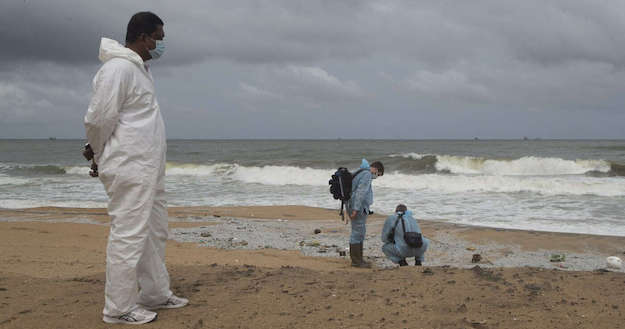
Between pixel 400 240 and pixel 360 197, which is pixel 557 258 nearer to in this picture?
pixel 400 240

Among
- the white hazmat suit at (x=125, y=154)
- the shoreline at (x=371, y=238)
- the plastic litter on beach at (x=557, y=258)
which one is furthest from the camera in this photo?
the shoreline at (x=371, y=238)

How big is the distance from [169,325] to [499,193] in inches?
630

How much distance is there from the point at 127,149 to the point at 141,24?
839 mm

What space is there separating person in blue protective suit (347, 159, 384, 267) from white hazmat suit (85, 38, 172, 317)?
13.0 feet

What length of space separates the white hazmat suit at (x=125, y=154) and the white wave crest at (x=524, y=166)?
2669 cm

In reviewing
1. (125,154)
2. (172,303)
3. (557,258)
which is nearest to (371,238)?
(557,258)

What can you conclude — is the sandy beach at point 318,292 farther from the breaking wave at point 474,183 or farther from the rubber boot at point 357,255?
the breaking wave at point 474,183

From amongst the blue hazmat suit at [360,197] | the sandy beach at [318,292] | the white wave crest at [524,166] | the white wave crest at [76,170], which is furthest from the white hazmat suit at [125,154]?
the white wave crest at [76,170]

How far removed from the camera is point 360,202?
21.5 feet

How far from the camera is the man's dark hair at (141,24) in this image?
3010 mm

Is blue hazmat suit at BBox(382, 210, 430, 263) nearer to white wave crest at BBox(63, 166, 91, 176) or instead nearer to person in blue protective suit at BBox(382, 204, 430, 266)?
person in blue protective suit at BBox(382, 204, 430, 266)

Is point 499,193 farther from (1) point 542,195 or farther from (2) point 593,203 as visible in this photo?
(2) point 593,203

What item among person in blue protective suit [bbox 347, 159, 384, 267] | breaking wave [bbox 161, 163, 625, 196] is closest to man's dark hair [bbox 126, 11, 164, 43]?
person in blue protective suit [bbox 347, 159, 384, 267]

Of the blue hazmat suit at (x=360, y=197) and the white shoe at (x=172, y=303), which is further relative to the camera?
the blue hazmat suit at (x=360, y=197)
